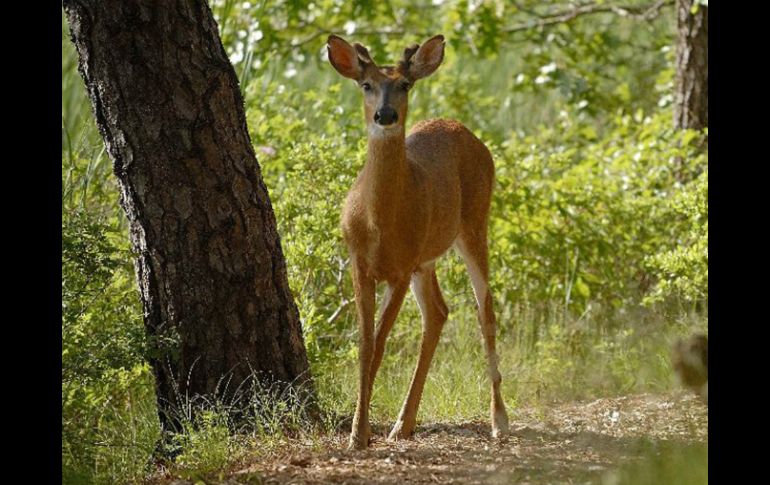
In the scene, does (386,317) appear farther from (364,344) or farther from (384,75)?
(384,75)

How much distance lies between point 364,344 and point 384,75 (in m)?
1.19

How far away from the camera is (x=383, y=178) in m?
5.52

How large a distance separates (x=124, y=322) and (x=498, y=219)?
348cm

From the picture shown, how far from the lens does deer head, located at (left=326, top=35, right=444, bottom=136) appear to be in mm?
5406

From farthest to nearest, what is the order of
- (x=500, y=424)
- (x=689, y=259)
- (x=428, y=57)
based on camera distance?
(x=689, y=259) → (x=500, y=424) → (x=428, y=57)

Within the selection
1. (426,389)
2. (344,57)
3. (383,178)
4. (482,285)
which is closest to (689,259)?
(482,285)

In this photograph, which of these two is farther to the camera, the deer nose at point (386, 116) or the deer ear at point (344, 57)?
the deer ear at point (344, 57)

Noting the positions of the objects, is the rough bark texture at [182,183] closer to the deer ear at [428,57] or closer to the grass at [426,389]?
the grass at [426,389]

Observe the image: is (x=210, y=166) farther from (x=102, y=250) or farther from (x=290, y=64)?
(x=290, y=64)

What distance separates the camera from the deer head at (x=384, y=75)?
541 centimetres

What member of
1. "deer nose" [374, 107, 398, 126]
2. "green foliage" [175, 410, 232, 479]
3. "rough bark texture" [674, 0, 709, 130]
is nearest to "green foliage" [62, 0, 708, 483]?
"green foliage" [175, 410, 232, 479]

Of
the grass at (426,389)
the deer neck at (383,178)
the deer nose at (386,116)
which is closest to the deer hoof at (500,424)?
the grass at (426,389)

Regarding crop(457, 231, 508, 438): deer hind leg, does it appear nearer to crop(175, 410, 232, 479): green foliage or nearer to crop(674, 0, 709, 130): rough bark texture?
crop(175, 410, 232, 479): green foliage

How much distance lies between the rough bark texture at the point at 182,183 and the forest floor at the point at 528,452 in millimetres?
574
